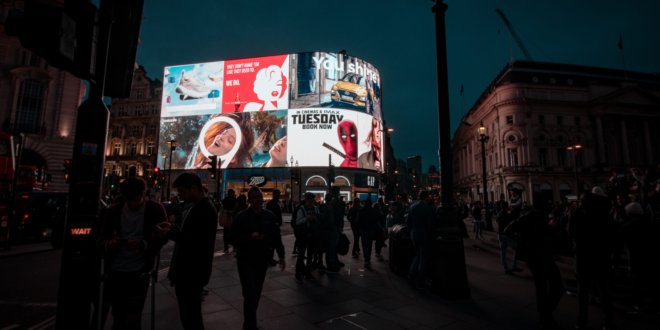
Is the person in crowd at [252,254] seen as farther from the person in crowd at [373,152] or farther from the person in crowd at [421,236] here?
the person in crowd at [373,152]

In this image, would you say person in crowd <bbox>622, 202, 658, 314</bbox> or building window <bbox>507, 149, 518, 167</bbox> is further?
building window <bbox>507, 149, 518, 167</bbox>

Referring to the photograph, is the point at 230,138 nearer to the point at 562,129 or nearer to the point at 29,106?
the point at 29,106

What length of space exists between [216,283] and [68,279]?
401 cm

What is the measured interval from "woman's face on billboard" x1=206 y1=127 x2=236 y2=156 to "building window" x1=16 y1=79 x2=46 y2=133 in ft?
62.5

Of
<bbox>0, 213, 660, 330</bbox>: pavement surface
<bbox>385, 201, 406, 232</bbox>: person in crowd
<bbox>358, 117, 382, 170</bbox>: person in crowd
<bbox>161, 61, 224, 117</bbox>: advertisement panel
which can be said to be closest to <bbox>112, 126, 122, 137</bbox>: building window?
<bbox>161, 61, 224, 117</bbox>: advertisement panel

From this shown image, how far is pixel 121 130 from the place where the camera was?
58.2m

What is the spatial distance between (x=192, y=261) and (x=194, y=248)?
0.42 ft

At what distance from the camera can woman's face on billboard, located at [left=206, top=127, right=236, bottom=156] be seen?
149 ft

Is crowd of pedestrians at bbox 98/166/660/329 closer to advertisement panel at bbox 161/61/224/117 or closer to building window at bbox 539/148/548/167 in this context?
advertisement panel at bbox 161/61/224/117

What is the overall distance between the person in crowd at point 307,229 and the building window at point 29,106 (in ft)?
111

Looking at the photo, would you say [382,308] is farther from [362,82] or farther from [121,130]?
[121,130]

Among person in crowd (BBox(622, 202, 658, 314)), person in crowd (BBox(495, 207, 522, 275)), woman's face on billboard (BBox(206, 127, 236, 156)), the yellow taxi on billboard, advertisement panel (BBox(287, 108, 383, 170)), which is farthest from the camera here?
woman's face on billboard (BBox(206, 127, 236, 156))

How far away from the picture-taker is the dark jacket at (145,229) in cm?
317

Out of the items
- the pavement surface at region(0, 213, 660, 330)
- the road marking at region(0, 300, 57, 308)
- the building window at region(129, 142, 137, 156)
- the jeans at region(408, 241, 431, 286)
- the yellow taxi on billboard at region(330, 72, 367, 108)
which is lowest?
the road marking at region(0, 300, 57, 308)
